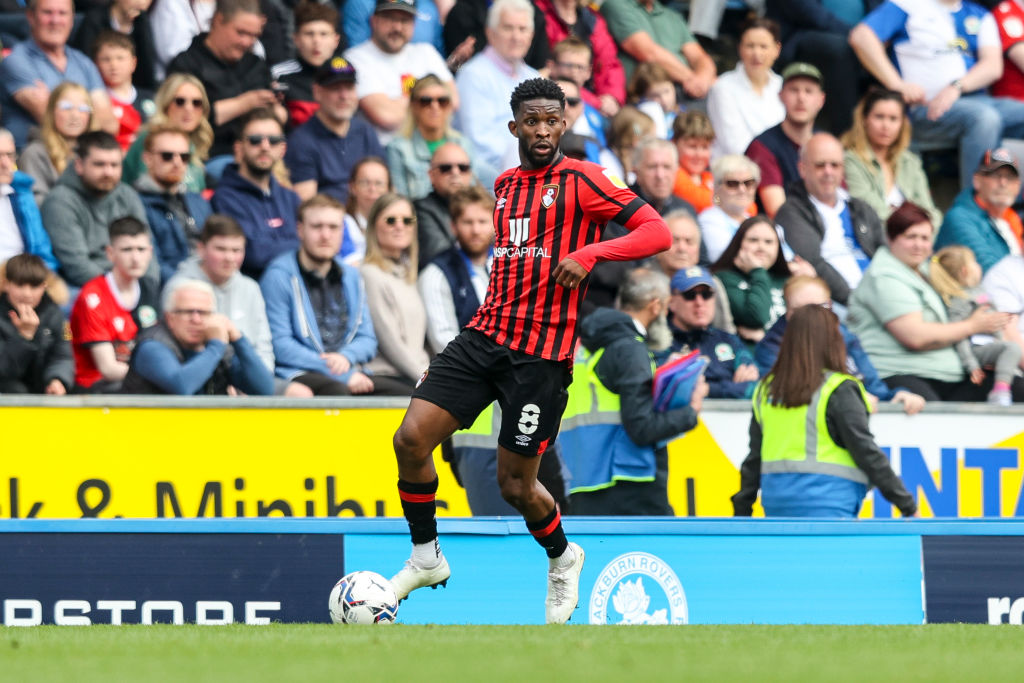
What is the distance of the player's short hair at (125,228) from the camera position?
998 cm

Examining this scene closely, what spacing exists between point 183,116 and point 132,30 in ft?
4.46

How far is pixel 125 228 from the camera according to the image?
10.0 m

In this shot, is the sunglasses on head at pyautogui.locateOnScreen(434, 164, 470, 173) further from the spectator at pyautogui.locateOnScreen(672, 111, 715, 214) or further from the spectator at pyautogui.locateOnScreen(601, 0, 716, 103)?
the spectator at pyautogui.locateOnScreen(601, 0, 716, 103)

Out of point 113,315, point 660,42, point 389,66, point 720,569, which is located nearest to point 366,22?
point 389,66

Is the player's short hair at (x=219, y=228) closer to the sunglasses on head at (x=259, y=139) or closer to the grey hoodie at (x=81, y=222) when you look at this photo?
the grey hoodie at (x=81, y=222)

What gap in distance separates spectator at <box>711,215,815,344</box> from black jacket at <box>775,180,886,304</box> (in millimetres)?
804

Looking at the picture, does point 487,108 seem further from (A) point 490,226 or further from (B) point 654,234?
(B) point 654,234

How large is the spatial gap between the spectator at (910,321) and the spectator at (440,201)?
9.38 feet

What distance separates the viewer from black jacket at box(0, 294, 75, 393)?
31.6 feet

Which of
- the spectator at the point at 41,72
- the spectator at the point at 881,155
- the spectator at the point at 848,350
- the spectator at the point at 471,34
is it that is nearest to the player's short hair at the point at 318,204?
the spectator at the point at 41,72

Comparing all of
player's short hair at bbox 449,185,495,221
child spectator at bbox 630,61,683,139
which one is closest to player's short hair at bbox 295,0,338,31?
player's short hair at bbox 449,185,495,221

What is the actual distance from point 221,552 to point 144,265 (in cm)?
312

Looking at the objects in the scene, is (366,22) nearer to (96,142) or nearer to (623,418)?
(96,142)

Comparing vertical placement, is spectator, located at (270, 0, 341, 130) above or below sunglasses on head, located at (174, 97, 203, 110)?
above
